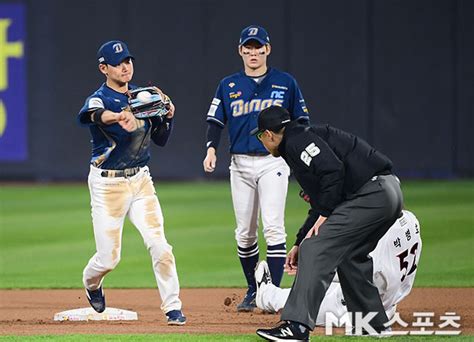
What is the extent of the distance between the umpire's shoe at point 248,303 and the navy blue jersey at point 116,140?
1.55m

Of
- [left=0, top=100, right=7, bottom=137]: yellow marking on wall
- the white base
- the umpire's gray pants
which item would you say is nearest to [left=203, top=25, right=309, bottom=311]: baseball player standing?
the white base

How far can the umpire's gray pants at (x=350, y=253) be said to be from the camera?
661cm

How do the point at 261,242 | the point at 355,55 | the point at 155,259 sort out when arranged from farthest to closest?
1. the point at 355,55
2. the point at 261,242
3. the point at 155,259

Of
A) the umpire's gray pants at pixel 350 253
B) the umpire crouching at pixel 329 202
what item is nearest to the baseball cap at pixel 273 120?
the umpire crouching at pixel 329 202

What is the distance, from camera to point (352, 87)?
20.7 metres

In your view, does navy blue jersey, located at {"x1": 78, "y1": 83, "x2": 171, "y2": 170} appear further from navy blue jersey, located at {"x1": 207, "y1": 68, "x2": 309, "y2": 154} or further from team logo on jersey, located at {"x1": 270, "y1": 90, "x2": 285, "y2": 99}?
team logo on jersey, located at {"x1": 270, "y1": 90, "x2": 285, "y2": 99}

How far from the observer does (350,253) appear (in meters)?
6.95

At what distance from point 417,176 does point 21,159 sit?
7.49m

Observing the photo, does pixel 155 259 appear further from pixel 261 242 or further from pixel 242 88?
pixel 261 242

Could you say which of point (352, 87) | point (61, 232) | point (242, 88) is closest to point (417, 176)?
point (352, 87)

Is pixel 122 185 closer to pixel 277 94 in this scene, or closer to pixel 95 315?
pixel 95 315

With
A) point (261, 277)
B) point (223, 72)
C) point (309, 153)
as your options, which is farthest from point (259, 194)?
point (223, 72)

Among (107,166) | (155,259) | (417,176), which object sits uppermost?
(107,166)

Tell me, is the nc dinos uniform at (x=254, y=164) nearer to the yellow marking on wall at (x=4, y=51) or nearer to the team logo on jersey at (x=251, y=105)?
the team logo on jersey at (x=251, y=105)
